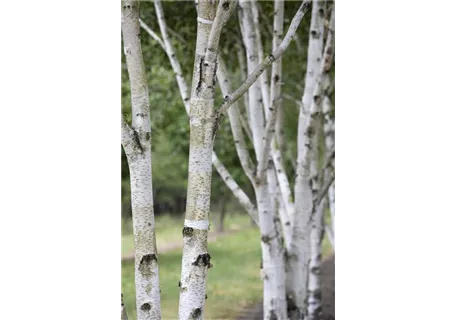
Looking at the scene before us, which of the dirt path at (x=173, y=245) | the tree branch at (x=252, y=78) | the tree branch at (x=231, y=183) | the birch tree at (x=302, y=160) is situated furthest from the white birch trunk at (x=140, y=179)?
the dirt path at (x=173, y=245)

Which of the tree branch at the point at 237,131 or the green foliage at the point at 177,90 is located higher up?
the green foliage at the point at 177,90

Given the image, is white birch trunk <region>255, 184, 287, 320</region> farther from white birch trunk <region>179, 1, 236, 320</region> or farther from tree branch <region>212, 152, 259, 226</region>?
white birch trunk <region>179, 1, 236, 320</region>

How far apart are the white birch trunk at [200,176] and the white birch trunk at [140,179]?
188 millimetres

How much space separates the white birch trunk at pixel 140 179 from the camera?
311cm

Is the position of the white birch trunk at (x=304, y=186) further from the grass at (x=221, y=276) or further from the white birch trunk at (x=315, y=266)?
the grass at (x=221, y=276)

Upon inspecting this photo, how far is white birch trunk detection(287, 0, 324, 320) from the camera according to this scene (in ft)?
18.8

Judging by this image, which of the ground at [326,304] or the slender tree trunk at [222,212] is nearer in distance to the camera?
the ground at [326,304]

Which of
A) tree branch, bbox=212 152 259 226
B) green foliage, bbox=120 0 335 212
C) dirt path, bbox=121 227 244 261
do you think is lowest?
dirt path, bbox=121 227 244 261

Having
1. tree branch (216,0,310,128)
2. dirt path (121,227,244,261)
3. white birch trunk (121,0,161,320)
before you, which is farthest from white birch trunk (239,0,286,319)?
dirt path (121,227,244,261)

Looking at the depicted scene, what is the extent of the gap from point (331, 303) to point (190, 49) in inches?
154

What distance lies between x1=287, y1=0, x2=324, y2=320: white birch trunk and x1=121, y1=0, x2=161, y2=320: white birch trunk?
281 cm
